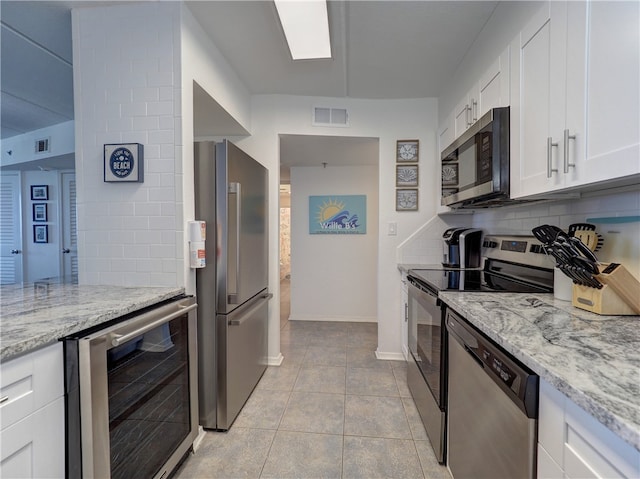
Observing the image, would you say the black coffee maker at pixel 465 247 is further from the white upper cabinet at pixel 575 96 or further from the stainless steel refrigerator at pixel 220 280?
the stainless steel refrigerator at pixel 220 280

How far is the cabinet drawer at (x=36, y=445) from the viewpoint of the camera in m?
0.79

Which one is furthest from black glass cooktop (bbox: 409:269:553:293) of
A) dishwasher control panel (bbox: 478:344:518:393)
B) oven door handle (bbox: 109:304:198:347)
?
oven door handle (bbox: 109:304:198:347)

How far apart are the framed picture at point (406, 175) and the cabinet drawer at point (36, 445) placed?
2.67 metres

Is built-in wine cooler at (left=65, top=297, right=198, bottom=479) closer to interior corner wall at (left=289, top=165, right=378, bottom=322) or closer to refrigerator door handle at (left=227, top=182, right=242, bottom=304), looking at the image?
refrigerator door handle at (left=227, top=182, right=242, bottom=304)

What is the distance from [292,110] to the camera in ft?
8.99

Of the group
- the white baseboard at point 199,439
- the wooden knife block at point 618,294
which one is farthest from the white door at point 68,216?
the wooden knife block at point 618,294

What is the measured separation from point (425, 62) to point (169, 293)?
2273 millimetres

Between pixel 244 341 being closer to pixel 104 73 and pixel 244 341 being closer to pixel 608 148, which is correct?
pixel 104 73

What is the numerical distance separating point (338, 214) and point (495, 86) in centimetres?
265

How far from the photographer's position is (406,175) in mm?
2834

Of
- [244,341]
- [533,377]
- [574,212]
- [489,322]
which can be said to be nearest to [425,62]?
[574,212]

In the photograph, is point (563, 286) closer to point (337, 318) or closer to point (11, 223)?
point (337, 318)

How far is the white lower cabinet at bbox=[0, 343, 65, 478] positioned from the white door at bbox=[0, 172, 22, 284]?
15.7 ft

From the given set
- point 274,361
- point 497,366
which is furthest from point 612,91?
point 274,361
